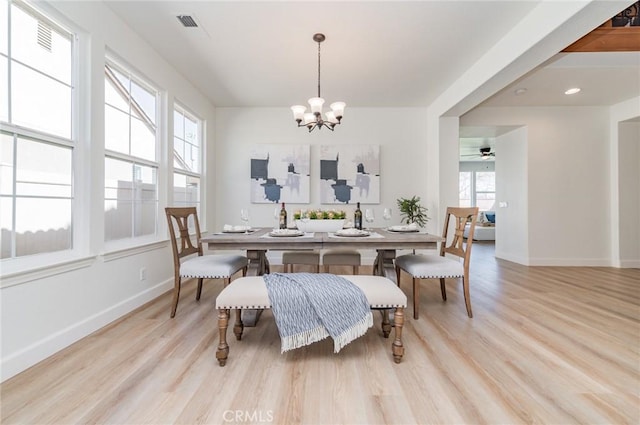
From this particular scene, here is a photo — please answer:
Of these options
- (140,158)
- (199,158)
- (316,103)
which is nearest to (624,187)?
(316,103)

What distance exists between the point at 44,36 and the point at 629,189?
23.5 feet

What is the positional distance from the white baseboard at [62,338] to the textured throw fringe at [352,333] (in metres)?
1.82

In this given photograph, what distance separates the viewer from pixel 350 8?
2242mm

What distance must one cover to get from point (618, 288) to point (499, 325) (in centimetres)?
Answer: 226

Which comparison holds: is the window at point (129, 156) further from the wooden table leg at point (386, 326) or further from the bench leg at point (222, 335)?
the wooden table leg at point (386, 326)

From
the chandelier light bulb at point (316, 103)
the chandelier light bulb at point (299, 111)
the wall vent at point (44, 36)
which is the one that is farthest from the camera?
the chandelier light bulb at point (299, 111)

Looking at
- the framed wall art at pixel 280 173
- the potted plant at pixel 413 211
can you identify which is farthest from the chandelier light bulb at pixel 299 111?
the potted plant at pixel 413 211

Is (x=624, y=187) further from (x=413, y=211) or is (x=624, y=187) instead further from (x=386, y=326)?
(x=386, y=326)

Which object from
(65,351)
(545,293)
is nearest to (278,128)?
(65,351)

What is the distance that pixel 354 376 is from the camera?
5.06ft

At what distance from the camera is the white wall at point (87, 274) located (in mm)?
1609

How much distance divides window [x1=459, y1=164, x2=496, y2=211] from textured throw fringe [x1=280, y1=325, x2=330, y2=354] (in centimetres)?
989

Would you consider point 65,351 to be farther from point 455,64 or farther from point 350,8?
point 455,64

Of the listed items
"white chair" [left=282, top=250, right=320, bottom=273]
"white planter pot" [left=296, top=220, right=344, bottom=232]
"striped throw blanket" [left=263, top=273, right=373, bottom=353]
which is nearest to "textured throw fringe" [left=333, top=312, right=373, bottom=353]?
"striped throw blanket" [left=263, top=273, right=373, bottom=353]
